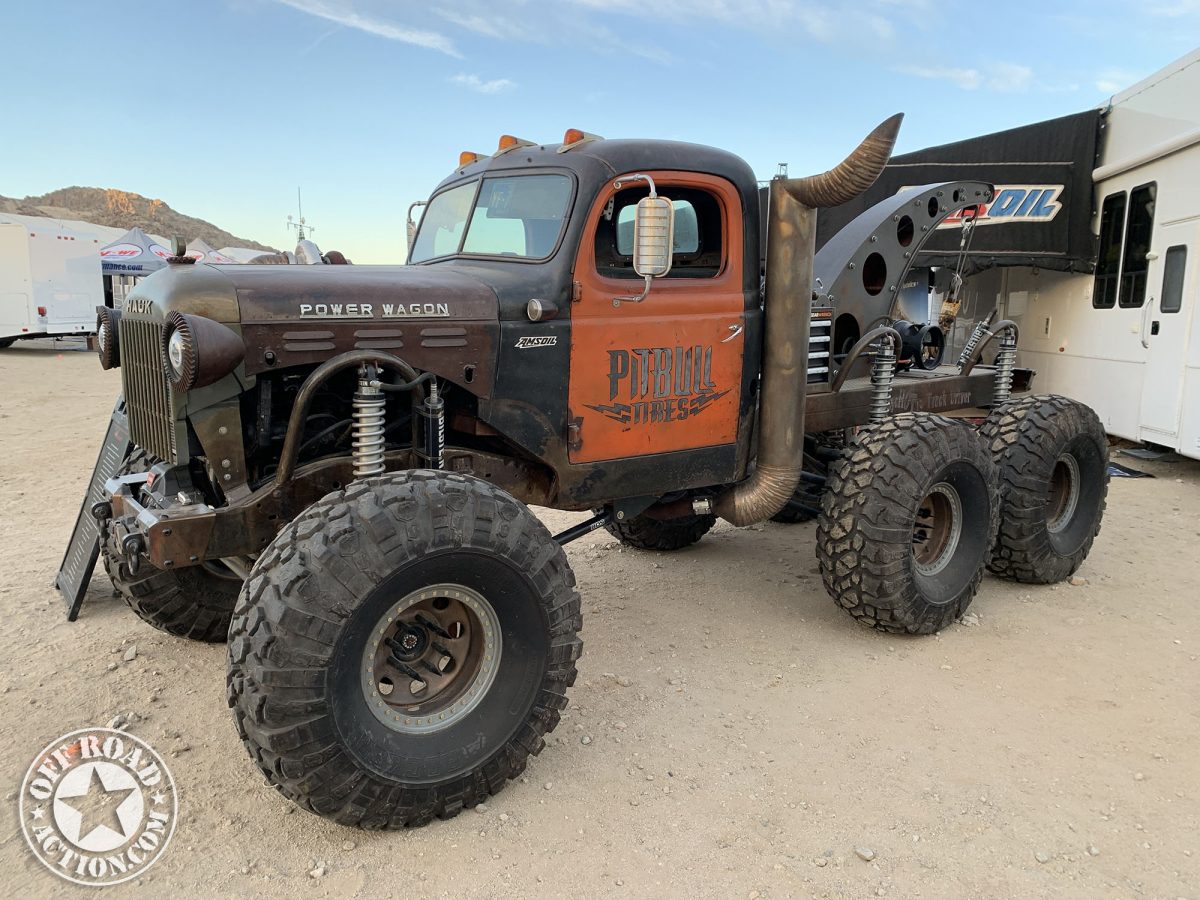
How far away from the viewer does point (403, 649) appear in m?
3.26

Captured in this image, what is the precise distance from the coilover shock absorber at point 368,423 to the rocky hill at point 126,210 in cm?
6465

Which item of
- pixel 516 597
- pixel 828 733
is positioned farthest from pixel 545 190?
pixel 828 733

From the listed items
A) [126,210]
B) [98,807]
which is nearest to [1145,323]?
[98,807]

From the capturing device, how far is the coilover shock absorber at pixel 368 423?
10.8 feet

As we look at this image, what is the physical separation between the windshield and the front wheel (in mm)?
1340

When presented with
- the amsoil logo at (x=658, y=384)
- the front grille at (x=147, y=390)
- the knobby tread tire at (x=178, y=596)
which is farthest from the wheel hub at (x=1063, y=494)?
the front grille at (x=147, y=390)

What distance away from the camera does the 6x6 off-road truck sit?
3.00 metres

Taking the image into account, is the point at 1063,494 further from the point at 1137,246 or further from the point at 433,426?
the point at 1137,246

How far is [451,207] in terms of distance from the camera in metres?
4.65

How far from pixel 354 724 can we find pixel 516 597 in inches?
28.0

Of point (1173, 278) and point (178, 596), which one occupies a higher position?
point (1173, 278)

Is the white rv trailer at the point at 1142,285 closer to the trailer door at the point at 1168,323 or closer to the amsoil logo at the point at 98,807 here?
the trailer door at the point at 1168,323

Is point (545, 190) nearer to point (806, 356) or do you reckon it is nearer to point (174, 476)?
point (806, 356)

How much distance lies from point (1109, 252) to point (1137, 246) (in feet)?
1.60
